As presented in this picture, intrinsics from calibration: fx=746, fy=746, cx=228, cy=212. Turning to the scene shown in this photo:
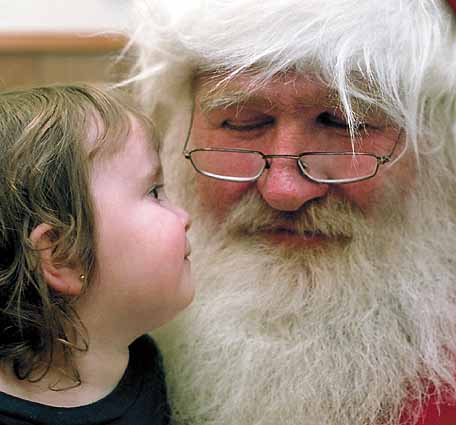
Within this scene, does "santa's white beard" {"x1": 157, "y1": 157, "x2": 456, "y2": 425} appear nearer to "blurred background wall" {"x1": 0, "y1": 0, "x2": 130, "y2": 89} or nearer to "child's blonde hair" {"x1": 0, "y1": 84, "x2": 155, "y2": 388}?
"child's blonde hair" {"x1": 0, "y1": 84, "x2": 155, "y2": 388}

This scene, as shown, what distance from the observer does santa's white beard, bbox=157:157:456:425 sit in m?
1.10

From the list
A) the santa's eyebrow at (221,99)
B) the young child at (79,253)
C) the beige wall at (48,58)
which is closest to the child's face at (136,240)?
→ the young child at (79,253)

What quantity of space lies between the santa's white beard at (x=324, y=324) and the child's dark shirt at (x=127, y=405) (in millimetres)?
48

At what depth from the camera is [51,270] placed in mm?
937

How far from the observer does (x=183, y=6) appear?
1149 mm

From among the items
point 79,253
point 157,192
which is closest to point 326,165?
point 157,192

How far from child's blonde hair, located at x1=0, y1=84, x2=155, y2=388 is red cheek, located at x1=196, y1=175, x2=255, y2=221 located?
0.26m

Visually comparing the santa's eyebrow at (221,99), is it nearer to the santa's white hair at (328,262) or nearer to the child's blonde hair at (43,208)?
the santa's white hair at (328,262)

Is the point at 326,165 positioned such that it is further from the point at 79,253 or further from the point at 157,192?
the point at 79,253

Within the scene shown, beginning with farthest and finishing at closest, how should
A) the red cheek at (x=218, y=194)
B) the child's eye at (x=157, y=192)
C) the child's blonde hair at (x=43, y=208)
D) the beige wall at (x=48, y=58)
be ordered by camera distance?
1. the beige wall at (x=48, y=58)
2. the red cheek at (x=218, y=194)
3. the child's eye at (x=157, y=192)
4. the child's blonde hair at (x=43, y=208)

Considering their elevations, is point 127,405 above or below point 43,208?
below

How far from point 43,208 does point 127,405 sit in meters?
0.30

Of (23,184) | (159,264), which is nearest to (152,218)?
(159,264)

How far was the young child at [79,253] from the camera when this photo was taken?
0.92m
